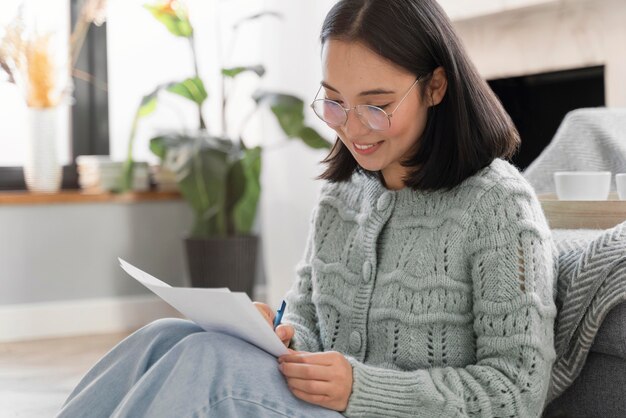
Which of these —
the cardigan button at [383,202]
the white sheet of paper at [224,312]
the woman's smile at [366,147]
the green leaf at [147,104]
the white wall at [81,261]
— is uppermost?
the green leaf at [147,104]

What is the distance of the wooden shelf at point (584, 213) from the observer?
4.94 ft

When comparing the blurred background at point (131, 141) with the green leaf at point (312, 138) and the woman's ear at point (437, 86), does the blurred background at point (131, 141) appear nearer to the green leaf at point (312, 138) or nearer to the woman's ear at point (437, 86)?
the green leaf at point (312, 138)

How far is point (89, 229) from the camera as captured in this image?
12.8 feet

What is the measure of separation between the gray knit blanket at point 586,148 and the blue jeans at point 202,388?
32.6 inches

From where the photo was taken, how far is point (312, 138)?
361 centimetres

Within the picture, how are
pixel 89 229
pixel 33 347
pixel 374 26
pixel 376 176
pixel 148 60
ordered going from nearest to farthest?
pixel 374 26
pixel 376 176
pixel 33 347
pixel 89 229
pixel 148 60

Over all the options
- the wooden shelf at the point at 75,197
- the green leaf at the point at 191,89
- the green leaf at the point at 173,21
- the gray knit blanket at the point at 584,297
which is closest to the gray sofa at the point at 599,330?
the gray knit blanket at the point at 584,297

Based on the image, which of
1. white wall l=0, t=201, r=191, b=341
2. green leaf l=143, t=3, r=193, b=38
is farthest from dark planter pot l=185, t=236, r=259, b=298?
green leaf l=143, t=3, r=193, b=38

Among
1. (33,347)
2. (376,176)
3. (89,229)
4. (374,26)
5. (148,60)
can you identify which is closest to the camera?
A: (374,26)

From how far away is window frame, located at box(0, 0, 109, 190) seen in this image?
4.06 m

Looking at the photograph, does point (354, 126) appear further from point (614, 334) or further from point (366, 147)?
point (614, 334)

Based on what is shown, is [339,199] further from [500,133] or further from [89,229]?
[89,229]

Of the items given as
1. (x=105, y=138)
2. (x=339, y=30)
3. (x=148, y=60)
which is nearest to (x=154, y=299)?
(x=105, y=138)

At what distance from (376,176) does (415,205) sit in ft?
0.37
